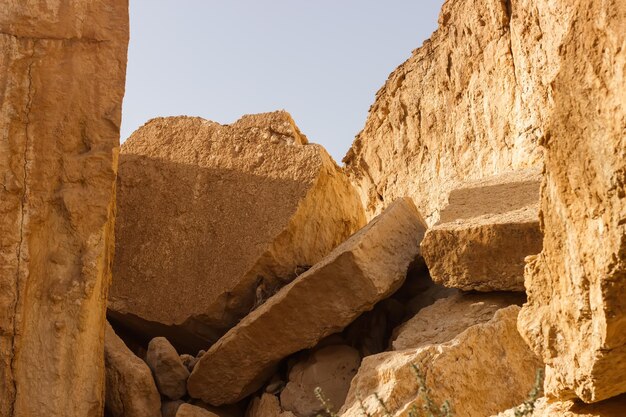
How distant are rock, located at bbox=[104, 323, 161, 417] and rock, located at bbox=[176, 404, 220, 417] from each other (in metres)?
0.18

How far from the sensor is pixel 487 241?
409cm

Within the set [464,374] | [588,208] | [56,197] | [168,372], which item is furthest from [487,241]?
[588,208]

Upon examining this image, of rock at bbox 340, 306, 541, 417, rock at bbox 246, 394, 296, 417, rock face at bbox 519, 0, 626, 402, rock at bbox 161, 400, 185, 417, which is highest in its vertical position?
rock face at bbox 519, 0, 626, 402

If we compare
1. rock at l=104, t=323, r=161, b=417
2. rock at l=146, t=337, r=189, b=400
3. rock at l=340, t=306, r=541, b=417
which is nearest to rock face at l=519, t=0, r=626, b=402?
rock at l=340, t=306, r=541, b=417

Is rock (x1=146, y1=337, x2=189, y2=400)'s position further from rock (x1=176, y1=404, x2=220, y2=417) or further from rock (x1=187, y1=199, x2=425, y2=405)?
rock (x1=176, y1=404, x2=220, y2=417)

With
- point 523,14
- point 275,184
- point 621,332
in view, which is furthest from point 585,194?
point 523,14

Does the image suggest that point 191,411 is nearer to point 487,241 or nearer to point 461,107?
point 487,241

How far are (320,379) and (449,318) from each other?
72 centimetres

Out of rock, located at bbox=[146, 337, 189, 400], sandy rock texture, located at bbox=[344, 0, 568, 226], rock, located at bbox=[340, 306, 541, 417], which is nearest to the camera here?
rock, located at bbox=[340, 306, 541, 417]

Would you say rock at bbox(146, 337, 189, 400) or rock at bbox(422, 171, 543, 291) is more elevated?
rock at bbox(422, 171, 543, 291)

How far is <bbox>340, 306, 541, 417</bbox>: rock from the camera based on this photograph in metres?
3.52

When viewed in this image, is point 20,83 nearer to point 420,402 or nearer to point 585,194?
point 420,402

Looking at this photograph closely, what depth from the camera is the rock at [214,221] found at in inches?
195

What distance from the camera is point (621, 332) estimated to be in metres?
1.62
